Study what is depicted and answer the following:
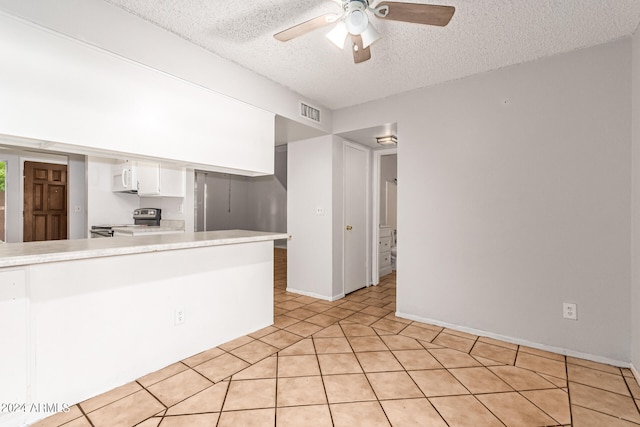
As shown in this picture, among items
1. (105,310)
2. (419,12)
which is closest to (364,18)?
(419,12)

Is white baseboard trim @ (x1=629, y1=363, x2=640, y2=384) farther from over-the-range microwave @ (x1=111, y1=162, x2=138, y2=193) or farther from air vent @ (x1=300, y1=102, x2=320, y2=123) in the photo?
over-the-range microwave @ (x1=111, y1=162, x2=138, y2=193)

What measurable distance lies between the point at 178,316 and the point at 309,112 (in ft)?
8.11

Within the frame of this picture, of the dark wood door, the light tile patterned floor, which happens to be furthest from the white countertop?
the dark wood door

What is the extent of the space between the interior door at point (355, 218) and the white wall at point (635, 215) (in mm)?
2688

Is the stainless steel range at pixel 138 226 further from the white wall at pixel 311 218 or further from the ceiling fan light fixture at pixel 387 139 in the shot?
the ceiling fan light fixture at pixel 387 139

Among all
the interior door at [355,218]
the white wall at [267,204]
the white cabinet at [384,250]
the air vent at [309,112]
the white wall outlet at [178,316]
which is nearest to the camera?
the white wall outlet at [178,316]

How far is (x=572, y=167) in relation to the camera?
2410 millimetres

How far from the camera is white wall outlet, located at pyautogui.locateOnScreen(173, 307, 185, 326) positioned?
2.25 m

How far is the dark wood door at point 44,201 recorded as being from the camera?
5.22m

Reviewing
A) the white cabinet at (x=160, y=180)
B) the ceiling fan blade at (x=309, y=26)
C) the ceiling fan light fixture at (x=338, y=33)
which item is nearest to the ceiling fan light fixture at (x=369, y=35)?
the ceiling fan light fixture at (x=338, y=33)

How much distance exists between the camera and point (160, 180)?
3.97 m

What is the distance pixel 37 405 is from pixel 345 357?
186 cm

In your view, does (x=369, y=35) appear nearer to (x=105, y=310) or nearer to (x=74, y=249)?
(x=74, y=249)

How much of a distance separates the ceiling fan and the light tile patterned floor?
215 centimetres
